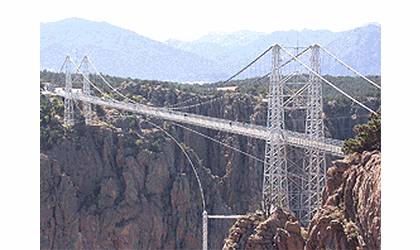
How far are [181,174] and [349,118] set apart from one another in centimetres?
1819

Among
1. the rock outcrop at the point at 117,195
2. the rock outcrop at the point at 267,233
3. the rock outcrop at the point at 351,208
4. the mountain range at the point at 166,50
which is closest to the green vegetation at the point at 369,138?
the rock outcrop at the point at 351,208

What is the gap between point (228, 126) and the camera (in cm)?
4597

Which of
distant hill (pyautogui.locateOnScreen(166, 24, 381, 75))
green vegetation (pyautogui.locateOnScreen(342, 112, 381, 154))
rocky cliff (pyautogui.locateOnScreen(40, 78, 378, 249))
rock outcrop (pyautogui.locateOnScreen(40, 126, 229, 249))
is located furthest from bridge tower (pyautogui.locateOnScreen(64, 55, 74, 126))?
distant hill (pyautogui.locateOnScreen(166, 24, 381, 75))

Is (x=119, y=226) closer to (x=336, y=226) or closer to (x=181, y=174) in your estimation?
(x=181, y=174)

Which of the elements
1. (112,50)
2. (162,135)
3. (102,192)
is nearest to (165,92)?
(162,135)

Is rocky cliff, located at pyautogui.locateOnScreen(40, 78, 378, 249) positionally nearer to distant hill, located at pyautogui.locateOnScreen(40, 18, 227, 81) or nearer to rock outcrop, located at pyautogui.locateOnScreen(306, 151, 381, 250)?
rock outcrop, located at pyautogui.locateOnScreen(306, 151, 381, 250)

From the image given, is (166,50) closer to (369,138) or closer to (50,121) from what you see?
(50,121)

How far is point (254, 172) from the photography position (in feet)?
175

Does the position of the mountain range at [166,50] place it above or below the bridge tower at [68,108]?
above

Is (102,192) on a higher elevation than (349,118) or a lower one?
lower

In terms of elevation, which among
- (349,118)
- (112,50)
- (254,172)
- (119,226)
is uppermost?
(112,50)

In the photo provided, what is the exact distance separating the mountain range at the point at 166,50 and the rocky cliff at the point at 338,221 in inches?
3611

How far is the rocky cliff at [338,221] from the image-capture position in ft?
57.0

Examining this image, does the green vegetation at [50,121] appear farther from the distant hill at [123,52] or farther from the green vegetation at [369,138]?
the distant hill at [123,52]
